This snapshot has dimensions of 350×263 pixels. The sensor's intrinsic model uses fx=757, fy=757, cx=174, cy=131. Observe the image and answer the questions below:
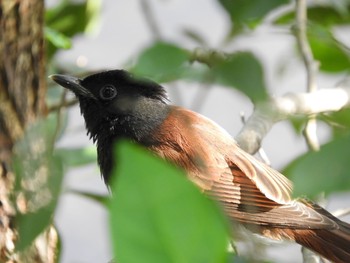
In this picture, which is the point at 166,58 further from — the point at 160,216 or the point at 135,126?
the point at 135,126

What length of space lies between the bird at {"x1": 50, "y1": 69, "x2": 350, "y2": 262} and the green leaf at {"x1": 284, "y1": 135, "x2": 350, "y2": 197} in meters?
1.87

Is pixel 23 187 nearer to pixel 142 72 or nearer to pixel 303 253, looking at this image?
pixel 142 72

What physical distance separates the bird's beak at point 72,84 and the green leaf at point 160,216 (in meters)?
2.63

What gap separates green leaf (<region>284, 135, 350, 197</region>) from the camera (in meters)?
0.76

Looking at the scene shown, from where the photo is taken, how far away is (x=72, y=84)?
3.29 metres

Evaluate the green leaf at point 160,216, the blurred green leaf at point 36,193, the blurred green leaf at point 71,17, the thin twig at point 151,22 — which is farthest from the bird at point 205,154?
the green leaf at point 160,216

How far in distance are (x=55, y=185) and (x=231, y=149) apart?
211 centimetres

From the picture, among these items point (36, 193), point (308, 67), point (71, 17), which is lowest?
point (71, 17)

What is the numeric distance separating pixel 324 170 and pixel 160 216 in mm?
204

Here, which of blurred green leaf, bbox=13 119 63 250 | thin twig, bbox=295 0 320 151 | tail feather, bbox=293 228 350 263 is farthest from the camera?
tail feather, bbox=293 228 350 263

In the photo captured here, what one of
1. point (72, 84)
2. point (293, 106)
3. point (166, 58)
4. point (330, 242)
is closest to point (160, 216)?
point (166, 58)

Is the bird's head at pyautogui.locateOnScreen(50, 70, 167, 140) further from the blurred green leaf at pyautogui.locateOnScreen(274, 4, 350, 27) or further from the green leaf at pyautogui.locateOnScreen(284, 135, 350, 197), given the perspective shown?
the green leaf at pyautogui.locateOnScreen(284, 135, 350, 197)

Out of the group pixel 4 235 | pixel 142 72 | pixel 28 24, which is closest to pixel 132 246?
pixel 142 72

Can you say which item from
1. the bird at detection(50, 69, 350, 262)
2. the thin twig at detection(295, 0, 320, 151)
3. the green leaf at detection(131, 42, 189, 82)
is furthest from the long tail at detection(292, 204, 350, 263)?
the green leaf at detection(131, 42, 189, 82)
